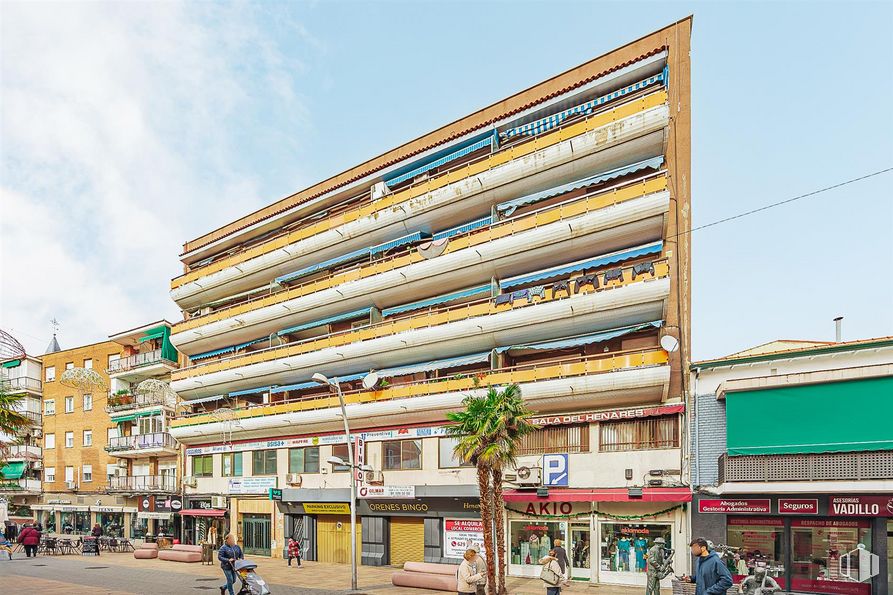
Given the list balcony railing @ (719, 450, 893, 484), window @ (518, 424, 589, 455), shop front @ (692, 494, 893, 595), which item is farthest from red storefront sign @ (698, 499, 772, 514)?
window @ (518, 424, 589, 455)

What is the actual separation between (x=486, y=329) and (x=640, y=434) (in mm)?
7827

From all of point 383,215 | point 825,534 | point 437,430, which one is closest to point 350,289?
point 383,215

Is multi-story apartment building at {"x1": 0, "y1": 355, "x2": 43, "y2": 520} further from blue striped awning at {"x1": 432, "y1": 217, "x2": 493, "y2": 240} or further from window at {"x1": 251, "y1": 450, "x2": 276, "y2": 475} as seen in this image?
blue striped awning at {"x1": 432, "y1": 217, "x2": 493, "y2": 240}

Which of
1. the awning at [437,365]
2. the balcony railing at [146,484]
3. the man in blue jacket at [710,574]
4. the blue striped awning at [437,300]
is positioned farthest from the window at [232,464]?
the man in blue jacket at [710,574]

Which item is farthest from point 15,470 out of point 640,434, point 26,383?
point 640,434

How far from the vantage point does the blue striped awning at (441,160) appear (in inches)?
1332

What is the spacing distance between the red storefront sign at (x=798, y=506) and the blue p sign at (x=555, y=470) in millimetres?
7942

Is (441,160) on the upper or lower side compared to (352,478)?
upper

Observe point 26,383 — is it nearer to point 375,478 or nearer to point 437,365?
point 375,478

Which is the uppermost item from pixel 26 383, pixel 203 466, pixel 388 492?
pixel 26 383

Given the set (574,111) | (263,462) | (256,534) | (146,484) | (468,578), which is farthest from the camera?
(146,484)

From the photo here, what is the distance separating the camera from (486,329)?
3109 cm

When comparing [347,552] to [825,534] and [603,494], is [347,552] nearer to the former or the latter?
[603,494]

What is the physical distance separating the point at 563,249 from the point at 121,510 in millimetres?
41534
